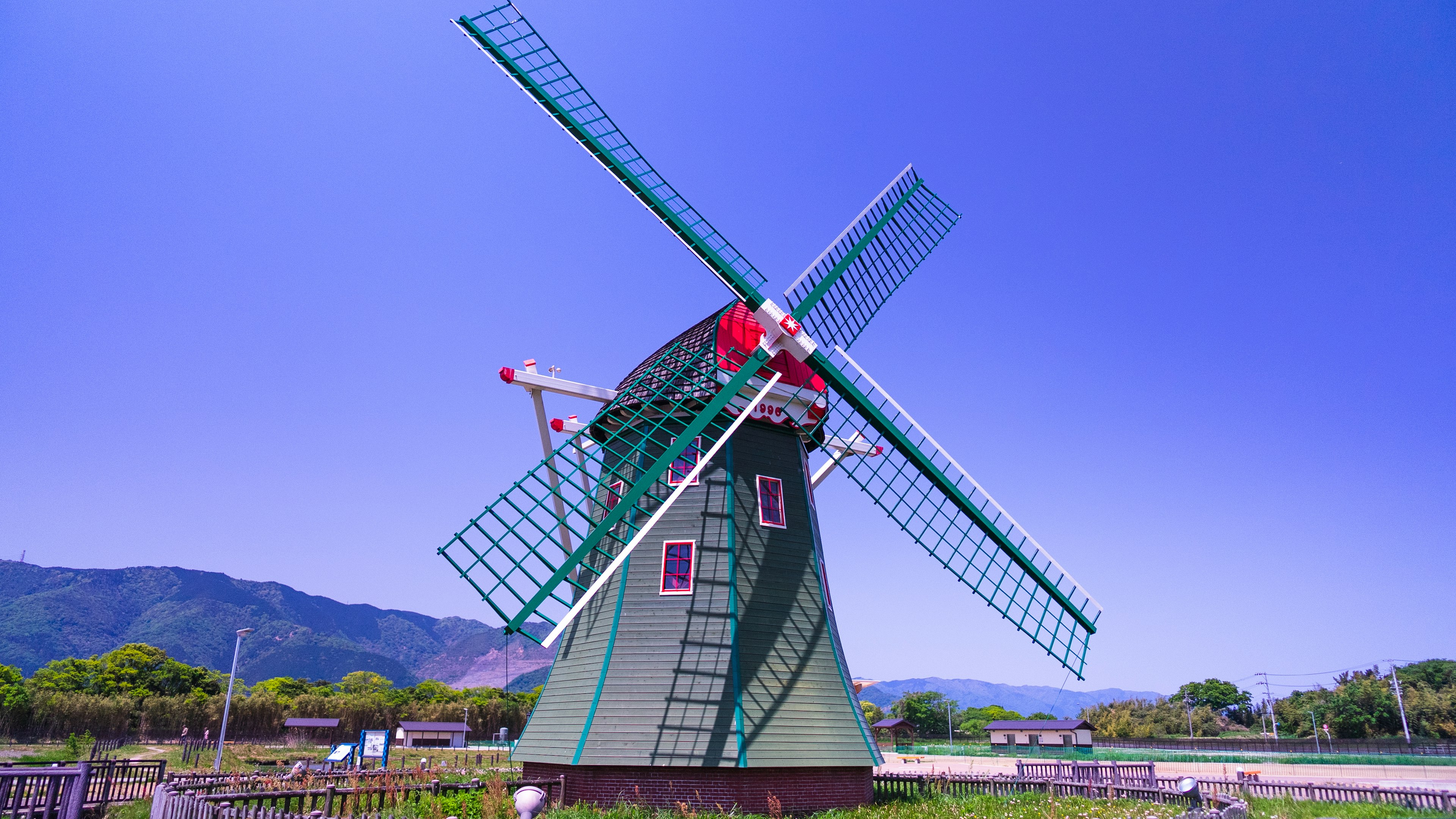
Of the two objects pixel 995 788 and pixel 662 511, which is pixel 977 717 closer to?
pixel 995 788

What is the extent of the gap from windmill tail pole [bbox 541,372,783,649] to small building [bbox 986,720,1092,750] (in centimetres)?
4376

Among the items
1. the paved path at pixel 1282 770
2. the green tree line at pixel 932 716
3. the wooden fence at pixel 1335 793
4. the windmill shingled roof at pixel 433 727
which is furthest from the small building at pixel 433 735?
the wooden fence at pixel 1335 793

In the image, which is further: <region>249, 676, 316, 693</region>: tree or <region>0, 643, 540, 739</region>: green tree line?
<region>249, 676, 316, 693</region>: tree

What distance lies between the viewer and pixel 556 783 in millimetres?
13188

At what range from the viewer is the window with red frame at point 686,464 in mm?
14539

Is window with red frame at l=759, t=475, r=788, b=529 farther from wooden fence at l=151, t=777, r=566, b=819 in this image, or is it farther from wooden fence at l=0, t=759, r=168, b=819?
wooden fence at l=0, t=759, r=168, b=819

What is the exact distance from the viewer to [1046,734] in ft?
170

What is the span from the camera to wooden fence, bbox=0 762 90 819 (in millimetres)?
8586

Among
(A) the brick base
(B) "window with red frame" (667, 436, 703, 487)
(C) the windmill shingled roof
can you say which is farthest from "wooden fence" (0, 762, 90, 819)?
(C) the windmill shingled roof

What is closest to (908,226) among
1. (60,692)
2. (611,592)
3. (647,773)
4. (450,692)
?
(611,592)

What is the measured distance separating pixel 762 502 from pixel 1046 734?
4650 cm

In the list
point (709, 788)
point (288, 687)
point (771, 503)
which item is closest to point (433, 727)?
point (771, 503)

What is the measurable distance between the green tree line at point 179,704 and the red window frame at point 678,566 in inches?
2127

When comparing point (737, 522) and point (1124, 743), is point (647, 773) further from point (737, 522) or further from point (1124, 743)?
point (1124, 743)
